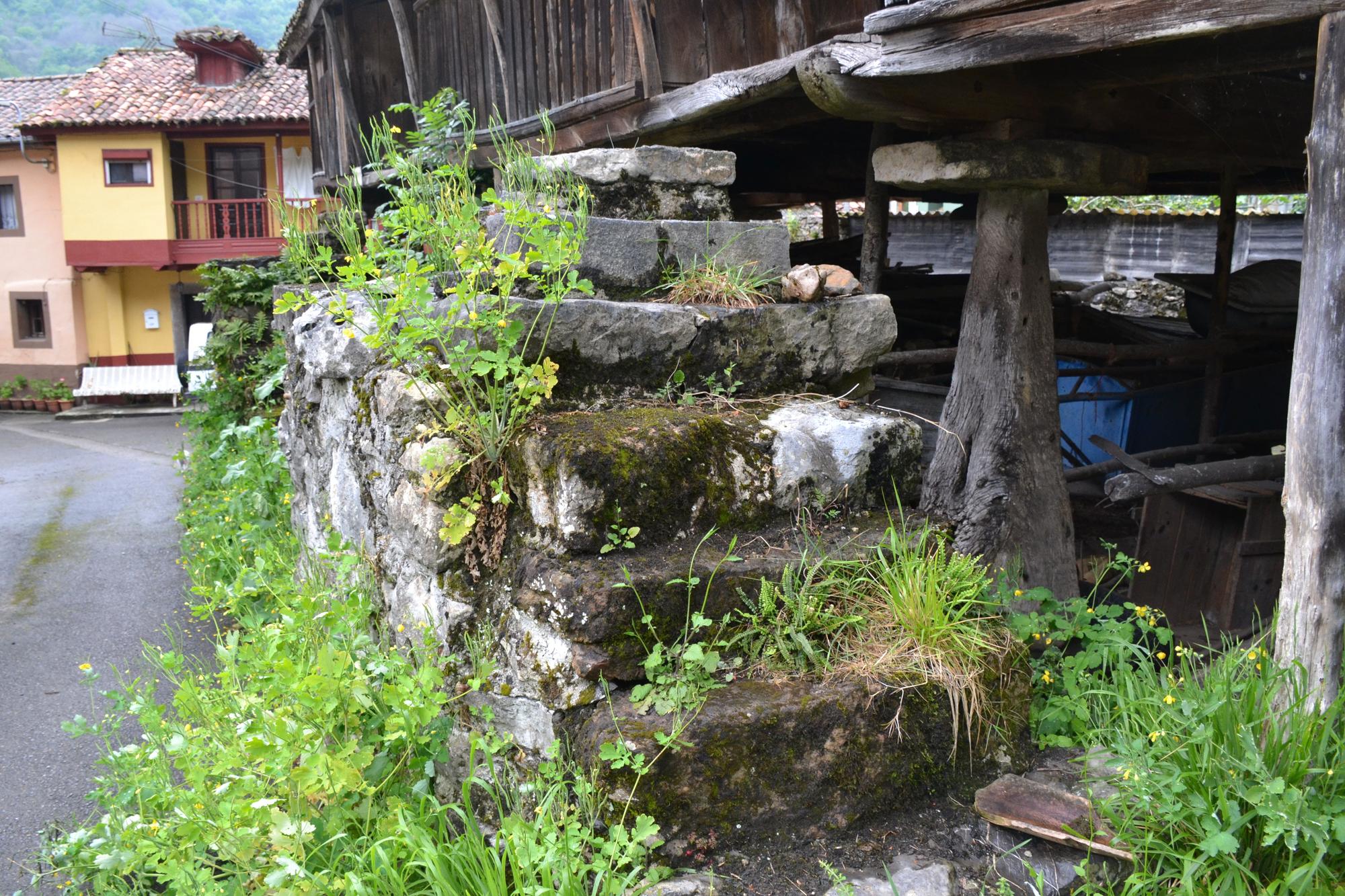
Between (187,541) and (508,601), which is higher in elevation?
(508,601)

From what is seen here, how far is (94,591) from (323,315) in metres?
3.45

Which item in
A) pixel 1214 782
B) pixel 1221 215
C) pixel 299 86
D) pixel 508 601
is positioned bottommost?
pixel 1214 782

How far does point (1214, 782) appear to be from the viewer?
2.16 m

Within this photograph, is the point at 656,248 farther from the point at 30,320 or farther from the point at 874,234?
the point at 30,320

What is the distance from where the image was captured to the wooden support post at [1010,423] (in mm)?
4199

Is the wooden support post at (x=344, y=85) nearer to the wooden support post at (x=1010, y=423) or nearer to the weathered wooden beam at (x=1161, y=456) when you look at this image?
the wooden support post at (x=1010, y=423)

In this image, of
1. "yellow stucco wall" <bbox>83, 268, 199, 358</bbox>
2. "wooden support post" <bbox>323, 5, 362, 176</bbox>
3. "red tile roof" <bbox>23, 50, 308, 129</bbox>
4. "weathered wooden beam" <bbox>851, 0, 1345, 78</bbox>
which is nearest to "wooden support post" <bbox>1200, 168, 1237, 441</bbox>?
→ "weathered wooden beam" <bbox>851, 0, 1345, 78</bbox>

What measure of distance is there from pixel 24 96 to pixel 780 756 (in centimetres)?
2619

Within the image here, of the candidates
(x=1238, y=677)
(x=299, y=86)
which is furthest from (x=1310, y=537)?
(x=299, y=86)

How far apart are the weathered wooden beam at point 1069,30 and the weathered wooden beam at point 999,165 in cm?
61

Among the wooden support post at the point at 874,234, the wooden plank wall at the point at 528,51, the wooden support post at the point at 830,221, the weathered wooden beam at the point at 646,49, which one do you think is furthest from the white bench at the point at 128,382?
the wooden support post at the point at 874,234

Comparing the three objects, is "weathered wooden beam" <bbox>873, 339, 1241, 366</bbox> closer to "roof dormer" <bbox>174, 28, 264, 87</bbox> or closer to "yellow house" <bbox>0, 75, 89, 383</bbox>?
"roof dormer" <bbox>174, 28, 264, 87</bbox>

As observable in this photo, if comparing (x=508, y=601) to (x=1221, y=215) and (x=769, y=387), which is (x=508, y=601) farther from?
(x=1221, y=215)

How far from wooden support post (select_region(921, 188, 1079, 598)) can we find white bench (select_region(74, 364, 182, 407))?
61.3 feet
